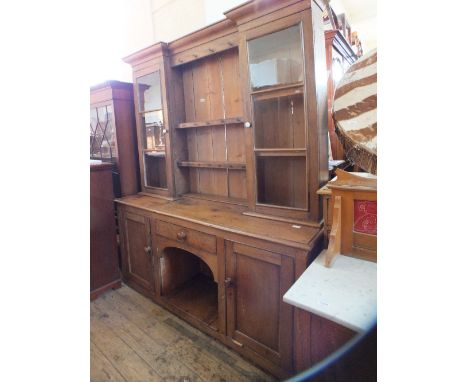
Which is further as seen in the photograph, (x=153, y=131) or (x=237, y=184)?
(x=153, y=131)

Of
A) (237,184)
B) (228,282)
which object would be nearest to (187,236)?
(228,282)

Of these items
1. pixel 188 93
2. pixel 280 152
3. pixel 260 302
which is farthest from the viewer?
pixel 188 93

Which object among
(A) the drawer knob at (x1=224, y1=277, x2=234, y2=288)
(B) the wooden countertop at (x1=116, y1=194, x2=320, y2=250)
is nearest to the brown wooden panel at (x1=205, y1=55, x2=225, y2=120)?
(B) the wooden countertop at (x1=116, y1=194, x2=320, y2=250)

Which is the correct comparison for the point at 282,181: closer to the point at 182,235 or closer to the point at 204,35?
the point at 182,235

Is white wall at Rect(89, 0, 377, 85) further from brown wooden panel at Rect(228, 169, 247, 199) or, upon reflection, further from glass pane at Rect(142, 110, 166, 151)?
brown wooden panel at Rect(228, 169, 247, 199)

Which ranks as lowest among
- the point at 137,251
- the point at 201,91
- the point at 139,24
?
the point at 137,251

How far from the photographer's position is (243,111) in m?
1.71

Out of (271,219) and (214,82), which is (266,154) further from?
(214,82)

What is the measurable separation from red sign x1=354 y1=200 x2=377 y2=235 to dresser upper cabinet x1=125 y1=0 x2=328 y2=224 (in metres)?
0.32

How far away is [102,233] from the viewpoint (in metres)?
2.32

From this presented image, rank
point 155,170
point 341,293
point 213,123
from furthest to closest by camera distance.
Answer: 1. point 155,170
2. point 213,123
3. point 341,293

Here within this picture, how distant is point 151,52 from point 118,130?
716 millimetres

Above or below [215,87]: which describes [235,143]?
below
